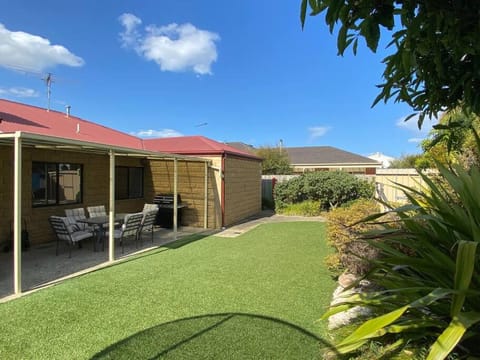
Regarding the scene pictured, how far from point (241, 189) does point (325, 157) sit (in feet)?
69.8

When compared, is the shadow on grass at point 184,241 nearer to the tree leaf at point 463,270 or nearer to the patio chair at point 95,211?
the patio chair at point 95,211

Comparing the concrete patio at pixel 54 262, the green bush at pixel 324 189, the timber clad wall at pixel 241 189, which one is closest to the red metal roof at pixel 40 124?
the concrete patio at pixel 54 262

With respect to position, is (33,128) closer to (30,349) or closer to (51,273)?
(51,273)

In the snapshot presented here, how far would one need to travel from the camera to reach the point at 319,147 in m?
36.1

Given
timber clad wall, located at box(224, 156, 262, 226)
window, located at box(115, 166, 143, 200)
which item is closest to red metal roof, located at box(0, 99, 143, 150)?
window, located at box(115, 166, 143, 200)

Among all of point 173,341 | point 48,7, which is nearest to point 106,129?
point 48,7

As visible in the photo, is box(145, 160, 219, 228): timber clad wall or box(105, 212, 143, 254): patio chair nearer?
box(105, 212, 143, 254): patio chair

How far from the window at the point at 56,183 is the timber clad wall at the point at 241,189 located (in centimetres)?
514

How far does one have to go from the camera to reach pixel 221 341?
3.54 metres

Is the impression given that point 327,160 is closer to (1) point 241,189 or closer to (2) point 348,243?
(1) point 241,189

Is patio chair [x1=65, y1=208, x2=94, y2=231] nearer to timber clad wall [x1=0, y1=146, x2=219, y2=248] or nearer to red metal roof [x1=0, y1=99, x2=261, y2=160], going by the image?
A: timber clad wall [x1=0, y1=146, x2=219, y2=248]

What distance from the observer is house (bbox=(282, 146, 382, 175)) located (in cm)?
3008

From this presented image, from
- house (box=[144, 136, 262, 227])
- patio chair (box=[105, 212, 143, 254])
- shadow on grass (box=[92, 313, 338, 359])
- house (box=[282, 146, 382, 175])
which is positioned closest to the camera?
shadow on grass (box=[92, 313, 338, 359])

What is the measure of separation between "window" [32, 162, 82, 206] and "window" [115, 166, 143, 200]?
179 cm
